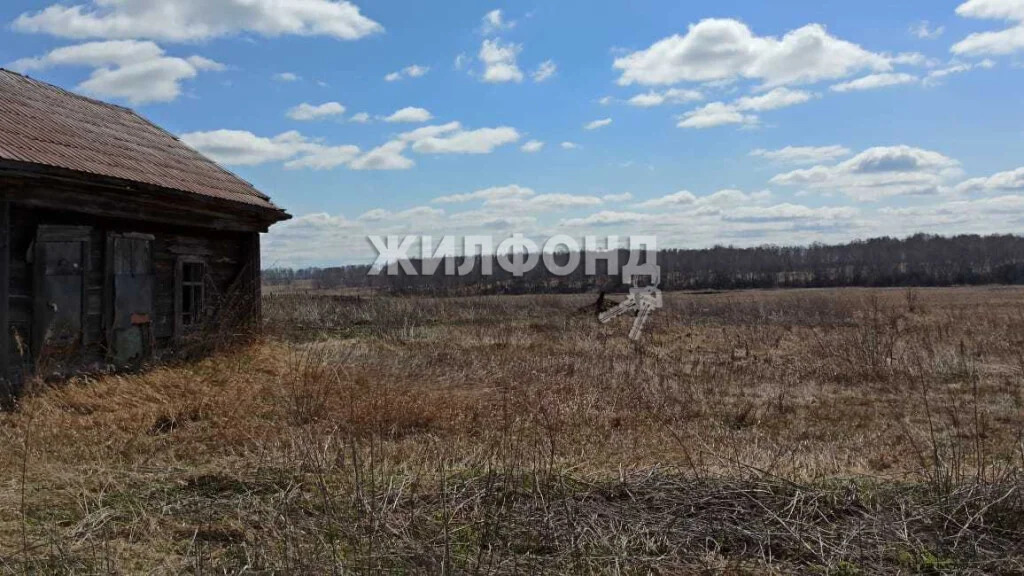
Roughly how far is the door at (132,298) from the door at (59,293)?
51cm

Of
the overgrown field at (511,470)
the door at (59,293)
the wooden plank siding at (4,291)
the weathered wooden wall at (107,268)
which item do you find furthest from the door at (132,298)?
the wooden plank siding at (4,291)

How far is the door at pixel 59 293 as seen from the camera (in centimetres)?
830

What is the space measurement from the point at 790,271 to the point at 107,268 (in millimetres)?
84866

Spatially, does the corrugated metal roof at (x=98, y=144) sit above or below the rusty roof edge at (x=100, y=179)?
above

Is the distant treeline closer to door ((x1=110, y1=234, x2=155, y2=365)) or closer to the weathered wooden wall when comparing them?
→ the weathered wooden wall

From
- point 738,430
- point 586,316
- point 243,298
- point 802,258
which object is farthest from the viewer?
point 802,258

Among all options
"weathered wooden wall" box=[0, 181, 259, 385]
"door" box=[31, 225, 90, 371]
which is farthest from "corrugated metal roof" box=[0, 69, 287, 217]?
"door" box=[31, 225, 90, 371]

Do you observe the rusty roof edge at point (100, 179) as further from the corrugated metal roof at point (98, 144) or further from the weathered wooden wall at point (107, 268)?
the weathered wooden wall at point (107, 268)

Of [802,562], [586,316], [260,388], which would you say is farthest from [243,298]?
[586,316]

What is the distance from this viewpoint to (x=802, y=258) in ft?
337

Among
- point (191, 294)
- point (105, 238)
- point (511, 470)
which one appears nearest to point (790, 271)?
point (191, 294)

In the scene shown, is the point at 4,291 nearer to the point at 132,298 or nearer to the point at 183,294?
the point at 132,298

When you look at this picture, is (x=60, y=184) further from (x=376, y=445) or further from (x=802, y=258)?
(x=802, y=258)

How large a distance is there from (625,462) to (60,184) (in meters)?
6.78
